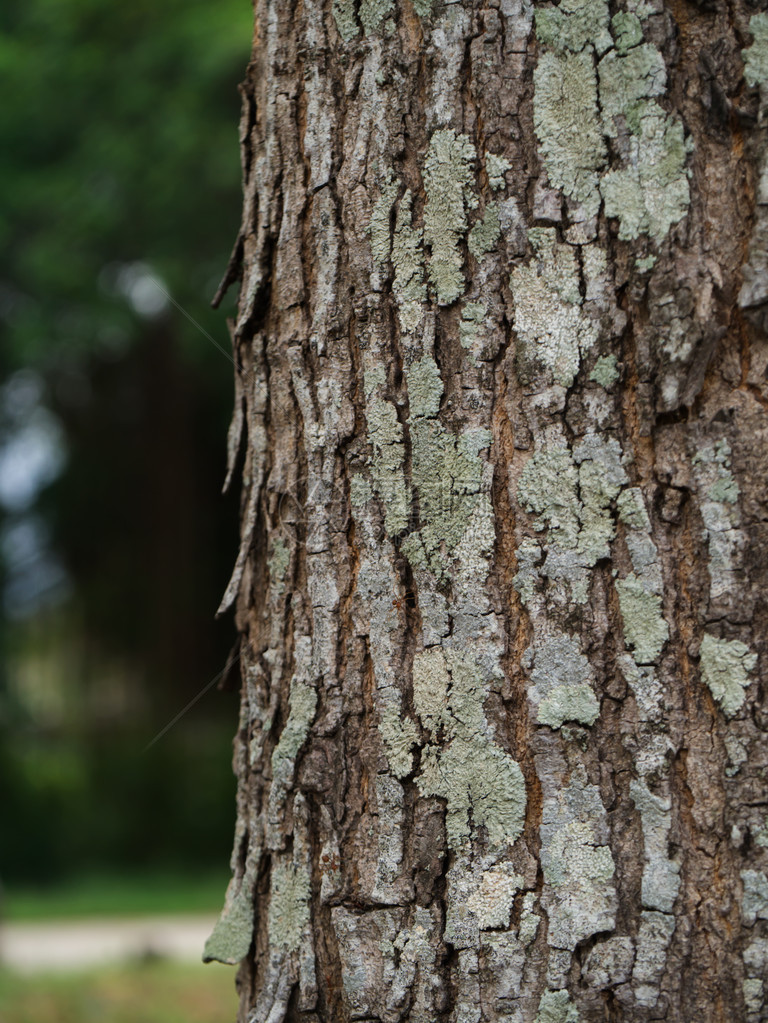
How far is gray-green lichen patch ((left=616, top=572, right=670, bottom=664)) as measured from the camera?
1421 millimetres

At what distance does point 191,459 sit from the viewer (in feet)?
43.5

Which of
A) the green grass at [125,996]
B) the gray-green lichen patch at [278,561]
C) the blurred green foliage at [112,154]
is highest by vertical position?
the blurred green foliage at [112,154]

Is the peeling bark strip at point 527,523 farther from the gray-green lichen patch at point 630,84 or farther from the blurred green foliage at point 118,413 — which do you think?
the blurred green foliage at point 118,413

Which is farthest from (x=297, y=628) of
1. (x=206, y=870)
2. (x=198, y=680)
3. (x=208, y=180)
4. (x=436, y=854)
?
(x=198, y=680)

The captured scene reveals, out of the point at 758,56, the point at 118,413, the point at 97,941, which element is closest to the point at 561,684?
the point at 758,56

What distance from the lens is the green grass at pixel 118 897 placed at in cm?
853

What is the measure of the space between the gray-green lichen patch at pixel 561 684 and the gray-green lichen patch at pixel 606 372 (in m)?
0.35

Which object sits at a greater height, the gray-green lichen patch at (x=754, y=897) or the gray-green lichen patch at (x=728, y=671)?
the gray-green lichen patch at (x=728, y=671)

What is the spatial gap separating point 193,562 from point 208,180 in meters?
5.49

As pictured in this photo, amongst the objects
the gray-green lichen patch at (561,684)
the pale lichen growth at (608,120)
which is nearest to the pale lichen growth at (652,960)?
the gray-green lichen patch at (561,684)

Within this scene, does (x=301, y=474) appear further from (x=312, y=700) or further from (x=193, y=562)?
(x=193, y=562)

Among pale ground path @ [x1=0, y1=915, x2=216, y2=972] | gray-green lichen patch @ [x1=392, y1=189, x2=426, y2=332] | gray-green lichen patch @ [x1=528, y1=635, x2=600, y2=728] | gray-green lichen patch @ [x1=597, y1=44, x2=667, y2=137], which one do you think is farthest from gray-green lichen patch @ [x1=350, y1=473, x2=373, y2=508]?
pale ground path @ [x1=0, y1=915, x2=216, y2=972]

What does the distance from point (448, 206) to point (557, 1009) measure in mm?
1097

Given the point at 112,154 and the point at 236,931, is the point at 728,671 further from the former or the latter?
the point at 112,154
